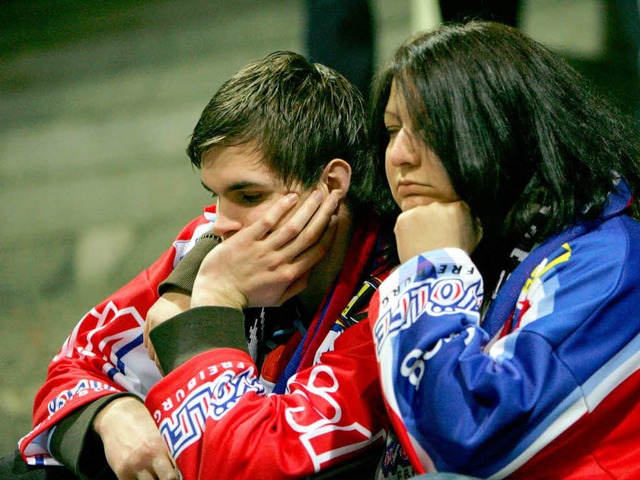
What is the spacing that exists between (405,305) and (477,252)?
266 mm

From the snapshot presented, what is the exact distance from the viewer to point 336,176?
1.56 meters

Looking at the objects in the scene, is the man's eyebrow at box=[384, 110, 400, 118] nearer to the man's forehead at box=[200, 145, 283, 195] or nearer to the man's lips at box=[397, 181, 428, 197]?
the man's lips at box=[397, 181, 428, 197]

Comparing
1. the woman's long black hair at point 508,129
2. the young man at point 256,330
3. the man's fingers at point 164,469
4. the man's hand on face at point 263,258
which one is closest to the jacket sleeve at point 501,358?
the woman's long black hair at point 508,129

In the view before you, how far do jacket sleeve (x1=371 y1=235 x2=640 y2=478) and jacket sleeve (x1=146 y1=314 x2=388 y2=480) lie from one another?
18cm

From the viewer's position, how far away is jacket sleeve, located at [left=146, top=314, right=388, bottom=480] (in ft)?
3.94

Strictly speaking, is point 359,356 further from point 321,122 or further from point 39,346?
point 39,346

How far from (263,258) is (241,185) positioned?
0.49 ft

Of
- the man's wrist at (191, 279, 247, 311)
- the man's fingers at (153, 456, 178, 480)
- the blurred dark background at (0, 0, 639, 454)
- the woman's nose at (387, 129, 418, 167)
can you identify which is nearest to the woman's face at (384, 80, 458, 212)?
the woman's nose at (387, 129, 418, 167)

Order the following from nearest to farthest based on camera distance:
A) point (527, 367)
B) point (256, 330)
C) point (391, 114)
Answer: point (527, 367), point (391, 114), point (256, 330)

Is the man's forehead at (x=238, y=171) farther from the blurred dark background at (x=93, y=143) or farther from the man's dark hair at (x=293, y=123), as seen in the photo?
the blurred dark background at (x=93, y=143)

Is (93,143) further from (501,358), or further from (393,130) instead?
(501,358)

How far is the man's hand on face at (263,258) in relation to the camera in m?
1.44

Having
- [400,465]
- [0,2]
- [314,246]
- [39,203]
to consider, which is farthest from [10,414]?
[400,465]

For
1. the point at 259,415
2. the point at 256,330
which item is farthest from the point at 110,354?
the point at 259,415
